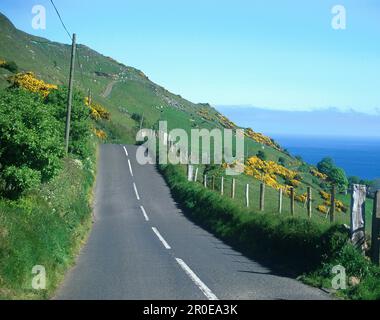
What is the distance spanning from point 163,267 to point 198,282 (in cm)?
218

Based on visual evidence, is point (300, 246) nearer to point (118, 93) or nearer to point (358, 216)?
point (358, 216)

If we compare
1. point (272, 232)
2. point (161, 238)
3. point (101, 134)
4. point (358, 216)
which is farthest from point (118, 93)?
point (358, 216)

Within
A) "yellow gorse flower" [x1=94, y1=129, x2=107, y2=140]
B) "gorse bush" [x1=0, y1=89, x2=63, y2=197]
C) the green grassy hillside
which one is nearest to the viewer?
"gorse bush" [x1=0, y1=89, x2=63, y2=197]

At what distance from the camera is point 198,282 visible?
11.6 metres

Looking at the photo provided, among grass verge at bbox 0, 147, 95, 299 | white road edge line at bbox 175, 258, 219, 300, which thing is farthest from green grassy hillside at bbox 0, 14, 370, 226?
white road edge line at bbox 175, 258, 219, 300

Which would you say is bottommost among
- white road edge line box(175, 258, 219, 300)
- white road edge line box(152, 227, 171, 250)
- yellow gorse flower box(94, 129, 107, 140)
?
white road edge line box(152, 227, 171, 250)

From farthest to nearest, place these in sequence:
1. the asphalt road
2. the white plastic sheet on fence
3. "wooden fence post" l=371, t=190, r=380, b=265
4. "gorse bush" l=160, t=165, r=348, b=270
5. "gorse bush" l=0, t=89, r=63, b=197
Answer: "gorse bush" l=0, t=89, r=63, b=197
"gorse bush" l=160, t=165, r=348, b=270
the white plastic sheet on fence
"wooden fence post" l=371, t=190, r=380, b=265
the asphalt road

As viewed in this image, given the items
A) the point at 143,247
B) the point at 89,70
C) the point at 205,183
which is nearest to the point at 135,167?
the point at 205,183

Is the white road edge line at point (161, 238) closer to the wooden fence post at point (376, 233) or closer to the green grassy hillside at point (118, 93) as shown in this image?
the wooden fence post at point (376, 233)

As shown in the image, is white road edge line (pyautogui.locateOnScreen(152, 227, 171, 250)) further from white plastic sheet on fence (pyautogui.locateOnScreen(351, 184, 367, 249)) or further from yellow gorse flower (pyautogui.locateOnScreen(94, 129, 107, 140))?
yellow gorse flower (pyautogui.locateOnScreen(94, 129, 107, 140))

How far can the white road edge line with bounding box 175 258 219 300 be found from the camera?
33.4 feet

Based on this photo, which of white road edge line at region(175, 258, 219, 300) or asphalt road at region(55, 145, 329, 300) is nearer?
white road edge line at region(175, 258, 219, 300)

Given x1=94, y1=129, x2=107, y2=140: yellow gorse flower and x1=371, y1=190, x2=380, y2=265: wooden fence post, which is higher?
x1=94, y1=129, x2=107, y2=140: yellow gorse flower

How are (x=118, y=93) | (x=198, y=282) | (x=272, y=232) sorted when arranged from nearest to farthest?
1. (x=198, y=282)
2. (x=272, y=232)
3. (x=118, y=93)
